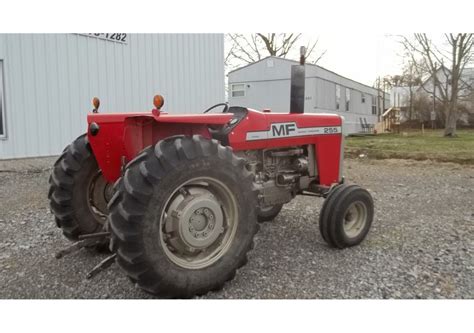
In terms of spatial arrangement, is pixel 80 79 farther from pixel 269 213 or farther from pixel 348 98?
pixel 348 98

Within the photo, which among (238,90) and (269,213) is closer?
(269,213)

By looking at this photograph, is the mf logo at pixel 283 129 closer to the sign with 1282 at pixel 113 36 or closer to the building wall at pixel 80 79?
the building wall at pixel 80 79

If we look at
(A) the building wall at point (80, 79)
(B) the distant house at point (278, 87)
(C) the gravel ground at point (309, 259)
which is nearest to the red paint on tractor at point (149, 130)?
(C) the gravel ground at point (309, 259)

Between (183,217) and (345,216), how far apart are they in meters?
1.89

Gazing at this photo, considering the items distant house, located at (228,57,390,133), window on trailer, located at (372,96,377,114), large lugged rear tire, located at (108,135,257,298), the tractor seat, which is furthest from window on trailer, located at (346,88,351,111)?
large lugged rear tire, located at (108,135,257,298)

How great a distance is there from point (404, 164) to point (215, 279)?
30.1 ft

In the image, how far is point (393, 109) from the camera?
29.6m

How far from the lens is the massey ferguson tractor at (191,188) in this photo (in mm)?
2512

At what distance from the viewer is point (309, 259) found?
3.55 meters

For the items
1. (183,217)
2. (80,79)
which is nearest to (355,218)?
(183,217)

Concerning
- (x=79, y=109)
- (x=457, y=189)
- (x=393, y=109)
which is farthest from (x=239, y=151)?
(x=393, y=109)

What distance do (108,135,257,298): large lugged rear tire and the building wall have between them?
6520mm

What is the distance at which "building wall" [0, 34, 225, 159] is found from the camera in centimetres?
778

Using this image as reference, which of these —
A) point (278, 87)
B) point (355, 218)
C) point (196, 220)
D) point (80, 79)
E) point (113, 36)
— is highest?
point (113, 36)
